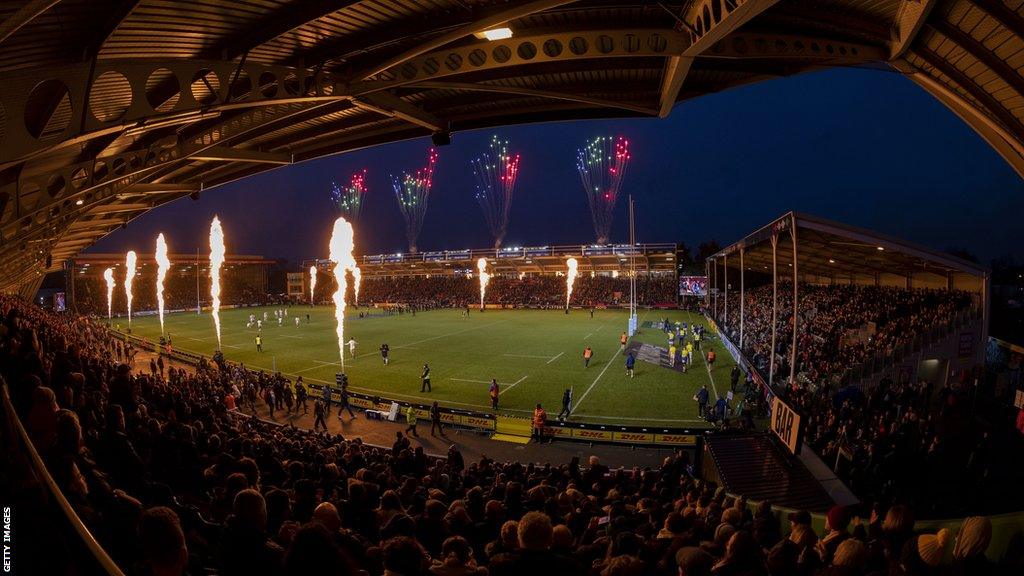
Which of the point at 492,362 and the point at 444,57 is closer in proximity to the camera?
the point at 444,57

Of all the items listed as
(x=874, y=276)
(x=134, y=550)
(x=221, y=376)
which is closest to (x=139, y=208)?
(x=221, y=376)

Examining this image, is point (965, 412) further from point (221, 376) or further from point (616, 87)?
point (221, 376)

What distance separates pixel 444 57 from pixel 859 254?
24671 millimetres

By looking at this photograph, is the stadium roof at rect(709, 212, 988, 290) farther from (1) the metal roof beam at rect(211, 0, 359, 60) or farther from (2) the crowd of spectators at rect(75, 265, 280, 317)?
(2) the crowd of spectators at rect(75, 265, 280, 317)

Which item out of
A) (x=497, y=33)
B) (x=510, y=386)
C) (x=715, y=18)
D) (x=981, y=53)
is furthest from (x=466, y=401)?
(x=981, y=53)

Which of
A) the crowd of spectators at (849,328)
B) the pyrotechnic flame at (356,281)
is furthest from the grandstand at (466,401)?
the pyrotechnic flame at (356,281)

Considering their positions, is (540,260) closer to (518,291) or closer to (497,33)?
(518,291)

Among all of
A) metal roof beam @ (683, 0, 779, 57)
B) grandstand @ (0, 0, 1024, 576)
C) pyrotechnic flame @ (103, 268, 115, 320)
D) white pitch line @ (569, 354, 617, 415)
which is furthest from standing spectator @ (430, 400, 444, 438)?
pyrotechnic flame @ (103, 268, 115, 320)

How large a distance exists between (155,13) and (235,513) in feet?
24.4

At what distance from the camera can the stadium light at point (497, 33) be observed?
753 centimetres

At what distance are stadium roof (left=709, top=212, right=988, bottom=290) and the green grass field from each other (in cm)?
772

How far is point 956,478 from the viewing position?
10.6m

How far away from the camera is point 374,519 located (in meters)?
5.49

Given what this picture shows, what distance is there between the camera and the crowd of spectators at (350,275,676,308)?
7406cm
